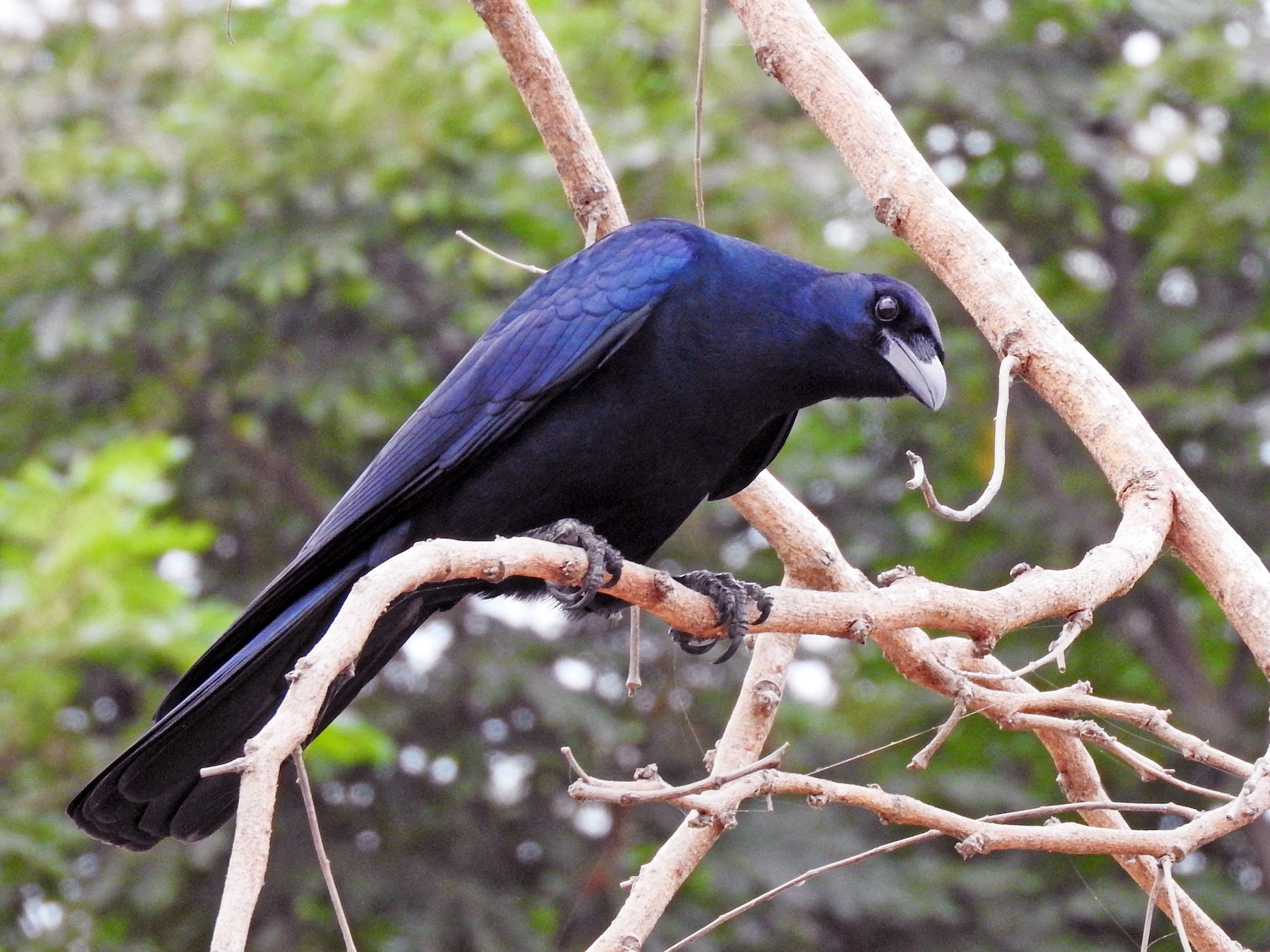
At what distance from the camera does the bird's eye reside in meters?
3.64

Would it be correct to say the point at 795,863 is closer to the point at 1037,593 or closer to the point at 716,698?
the point at 716,698

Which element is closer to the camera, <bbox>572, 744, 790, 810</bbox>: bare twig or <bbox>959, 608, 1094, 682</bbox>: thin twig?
<bbox>572, 744, 790, 810</bbox>: bare twig

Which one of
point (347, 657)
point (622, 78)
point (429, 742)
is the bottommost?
point (429, 742)

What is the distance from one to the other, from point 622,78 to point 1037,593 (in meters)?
4.93

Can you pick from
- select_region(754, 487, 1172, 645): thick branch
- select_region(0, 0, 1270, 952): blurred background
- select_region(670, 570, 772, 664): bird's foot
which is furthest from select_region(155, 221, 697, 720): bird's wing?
select_region(0, 0, 1270, 952): blurred background

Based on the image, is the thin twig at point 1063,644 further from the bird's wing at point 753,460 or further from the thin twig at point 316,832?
the thin twig at point 316,832

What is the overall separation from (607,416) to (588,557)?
68 centimetres

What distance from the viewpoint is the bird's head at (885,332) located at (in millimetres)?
3633

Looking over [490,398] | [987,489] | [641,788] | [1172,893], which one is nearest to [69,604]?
[490,398]

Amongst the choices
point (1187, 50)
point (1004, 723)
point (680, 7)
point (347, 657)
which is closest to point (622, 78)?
point (680, 7)

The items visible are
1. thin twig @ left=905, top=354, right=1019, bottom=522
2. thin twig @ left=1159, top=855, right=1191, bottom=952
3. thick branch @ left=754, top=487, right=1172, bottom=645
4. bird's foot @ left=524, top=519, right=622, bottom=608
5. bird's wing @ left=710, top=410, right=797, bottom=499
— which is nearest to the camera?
thin twig @ left=1159, top=855, right=1191, bottom=952

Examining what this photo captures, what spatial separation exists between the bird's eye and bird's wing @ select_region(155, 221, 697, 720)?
482 mm

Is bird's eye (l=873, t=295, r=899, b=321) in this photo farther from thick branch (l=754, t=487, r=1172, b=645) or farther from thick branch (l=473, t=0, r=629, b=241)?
thick branch (l=754, t=487, r=1172, b=645)

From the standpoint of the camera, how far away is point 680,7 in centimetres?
706
